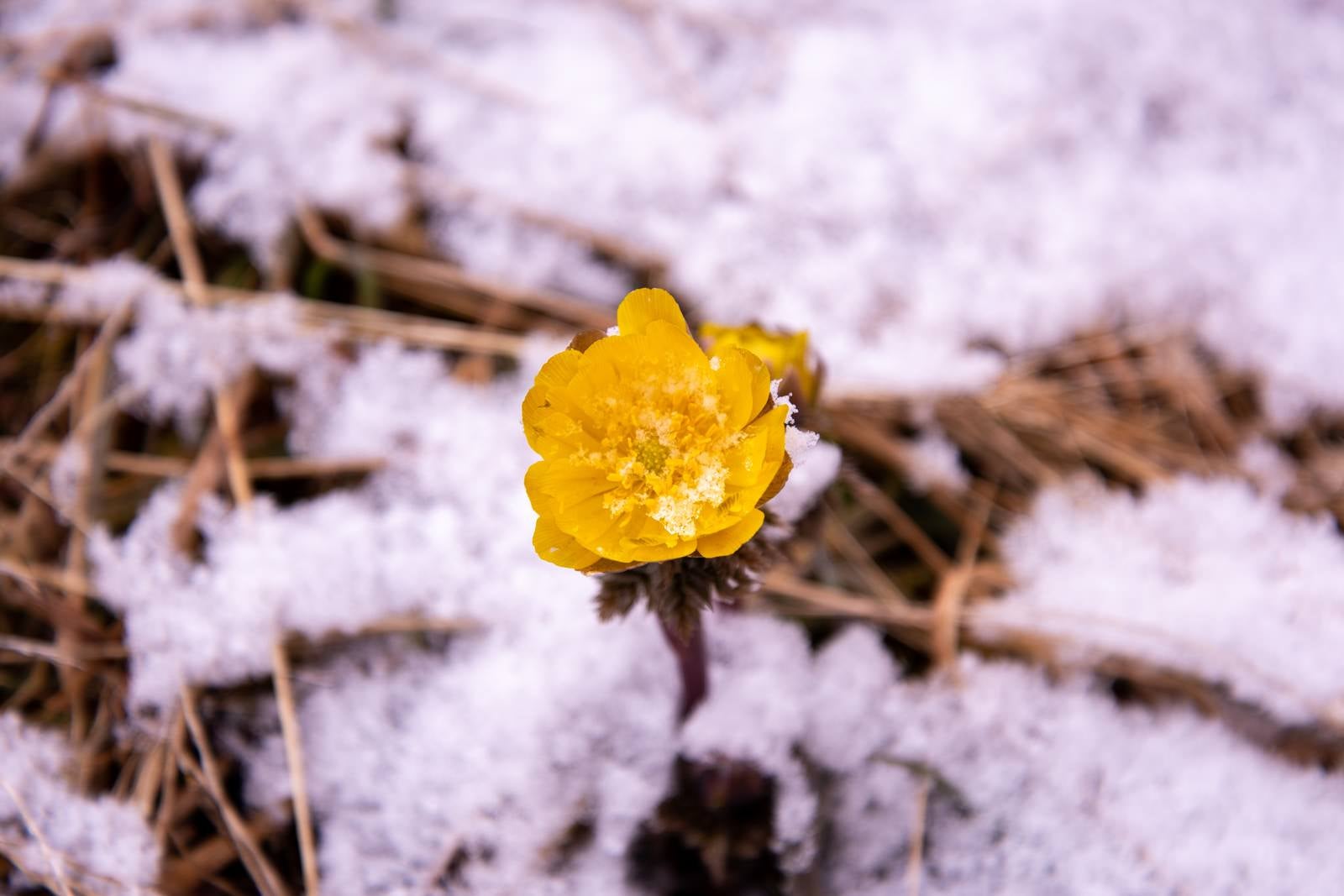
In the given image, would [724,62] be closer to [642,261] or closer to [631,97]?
[631,97]

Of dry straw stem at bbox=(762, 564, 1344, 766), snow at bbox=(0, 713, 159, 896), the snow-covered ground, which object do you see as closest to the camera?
snow at bbox=(0, 713, 159, 896)

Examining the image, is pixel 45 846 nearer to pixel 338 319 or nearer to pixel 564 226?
pixel 338 319

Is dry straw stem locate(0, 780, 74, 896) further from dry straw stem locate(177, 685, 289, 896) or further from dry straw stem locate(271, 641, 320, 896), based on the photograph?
dry straw stem locate(271, 641, 320, 896)

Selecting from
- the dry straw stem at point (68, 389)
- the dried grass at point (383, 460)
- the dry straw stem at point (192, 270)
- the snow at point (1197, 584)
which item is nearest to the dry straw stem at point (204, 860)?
the dried grass at point (383, 460)

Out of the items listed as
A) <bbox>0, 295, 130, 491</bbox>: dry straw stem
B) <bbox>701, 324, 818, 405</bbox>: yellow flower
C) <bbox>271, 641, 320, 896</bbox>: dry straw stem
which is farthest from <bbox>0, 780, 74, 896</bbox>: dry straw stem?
<bbox>701, 324, 818, 405</bbox>: yellow flower

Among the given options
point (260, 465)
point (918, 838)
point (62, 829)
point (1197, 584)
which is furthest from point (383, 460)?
point (1197, 584)

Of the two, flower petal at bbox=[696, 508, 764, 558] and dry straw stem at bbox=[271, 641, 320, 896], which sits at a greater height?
flower petal at bbox=[696, 508, 764, 558]
